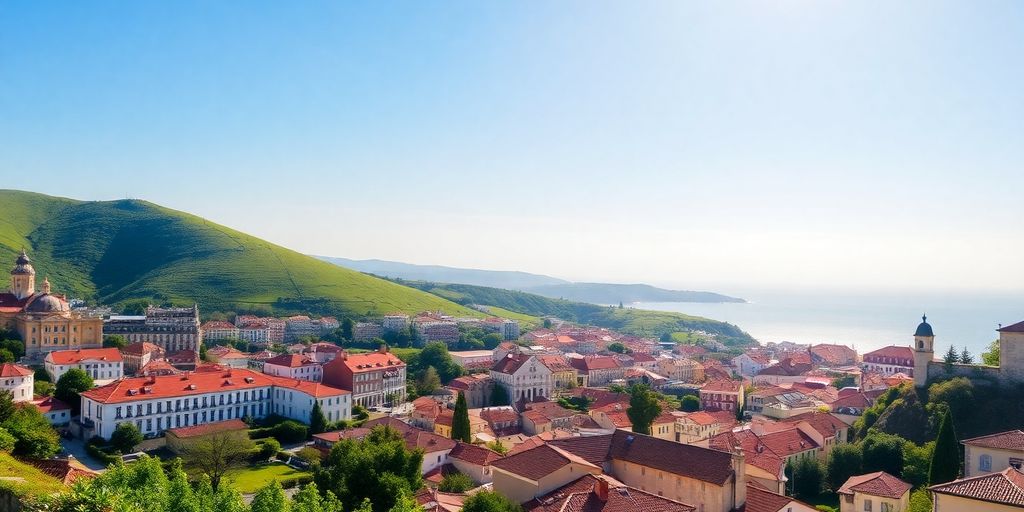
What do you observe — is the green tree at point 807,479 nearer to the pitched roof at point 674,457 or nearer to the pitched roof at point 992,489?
the pitched roof at point 674,457

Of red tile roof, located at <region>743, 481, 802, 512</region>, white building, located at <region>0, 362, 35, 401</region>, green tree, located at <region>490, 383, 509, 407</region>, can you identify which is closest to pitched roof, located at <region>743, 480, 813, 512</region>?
red tile roof, located at <region>743, 481, 802, 512</region>

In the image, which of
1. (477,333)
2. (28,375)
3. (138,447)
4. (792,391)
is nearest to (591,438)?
(138,447)

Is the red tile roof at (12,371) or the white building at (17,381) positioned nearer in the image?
the white building at (17,381)

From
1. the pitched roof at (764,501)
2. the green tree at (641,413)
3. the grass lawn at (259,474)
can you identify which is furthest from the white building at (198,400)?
the pitched roof at (764,501)

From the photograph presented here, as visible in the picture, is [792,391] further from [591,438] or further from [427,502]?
[427,502]

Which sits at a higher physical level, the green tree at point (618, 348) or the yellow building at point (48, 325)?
the yellow building at point (48, 325)

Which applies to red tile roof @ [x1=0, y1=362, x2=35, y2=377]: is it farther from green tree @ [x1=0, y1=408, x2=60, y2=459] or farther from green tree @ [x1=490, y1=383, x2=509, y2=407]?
green tree @ [x1=490, y1=383, x2=509, y2=407]
